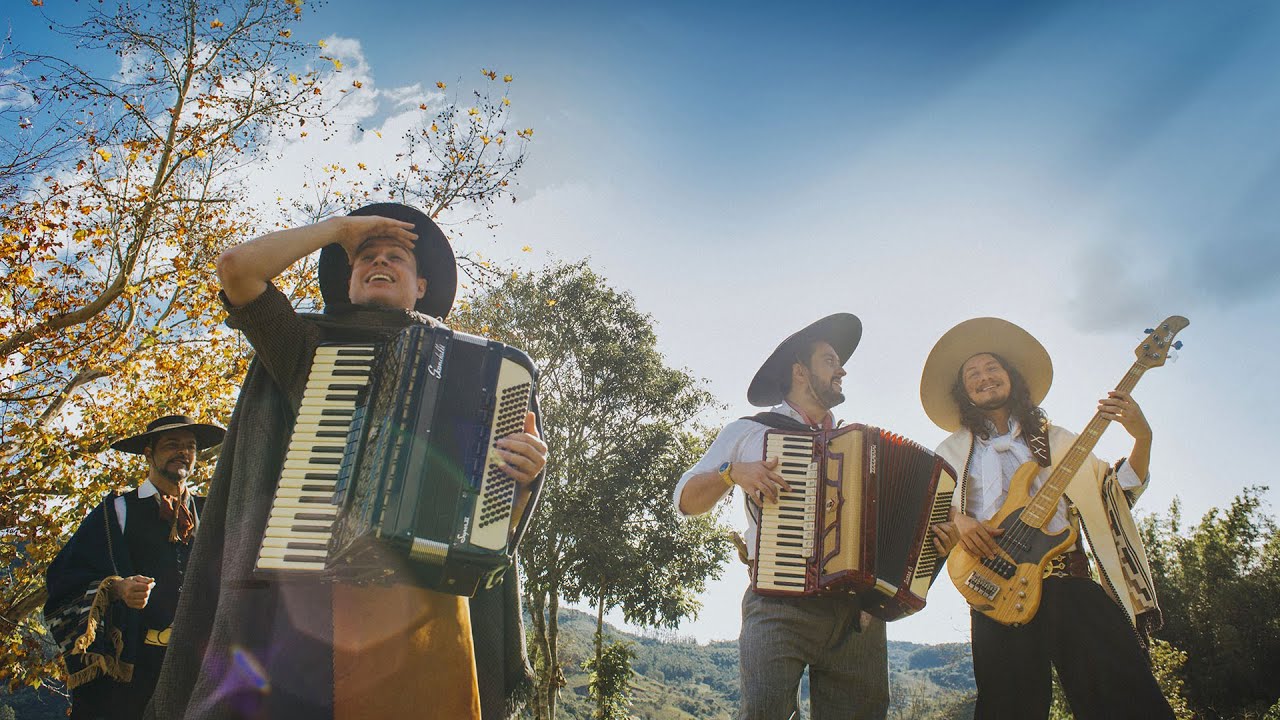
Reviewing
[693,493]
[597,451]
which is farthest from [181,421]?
[597,451]

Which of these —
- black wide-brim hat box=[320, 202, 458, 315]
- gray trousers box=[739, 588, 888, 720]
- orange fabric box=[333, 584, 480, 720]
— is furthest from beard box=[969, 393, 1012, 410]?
orange fabric box=[333, 584, 480, 720]

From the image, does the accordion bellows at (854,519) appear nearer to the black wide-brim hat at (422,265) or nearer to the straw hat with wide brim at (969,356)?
the straw hat with wide brim at (969,356)

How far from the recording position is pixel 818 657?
3.62m

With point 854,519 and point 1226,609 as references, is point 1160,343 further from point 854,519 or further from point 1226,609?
point 1226,609

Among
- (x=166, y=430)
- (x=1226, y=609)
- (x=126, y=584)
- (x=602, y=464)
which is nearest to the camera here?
(x=126, y=584)

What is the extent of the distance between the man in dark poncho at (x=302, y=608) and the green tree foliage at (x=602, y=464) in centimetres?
1482

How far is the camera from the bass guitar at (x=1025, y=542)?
387cm

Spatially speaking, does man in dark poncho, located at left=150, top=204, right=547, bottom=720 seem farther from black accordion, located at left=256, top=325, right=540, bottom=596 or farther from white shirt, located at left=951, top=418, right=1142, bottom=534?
white shirt, located at left=951, top=418, right=1142, bottom=534

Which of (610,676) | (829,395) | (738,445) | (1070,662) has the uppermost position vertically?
(829,395)

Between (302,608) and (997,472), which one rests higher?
(997,472)

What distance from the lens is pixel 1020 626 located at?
3869 mm

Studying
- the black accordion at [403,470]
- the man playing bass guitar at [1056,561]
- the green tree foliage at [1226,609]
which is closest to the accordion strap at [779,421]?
the man playing bass guitar at [1056,561]

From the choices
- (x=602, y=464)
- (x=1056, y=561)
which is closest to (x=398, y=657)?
(x=1056, y=561)

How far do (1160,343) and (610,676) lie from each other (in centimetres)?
2011
